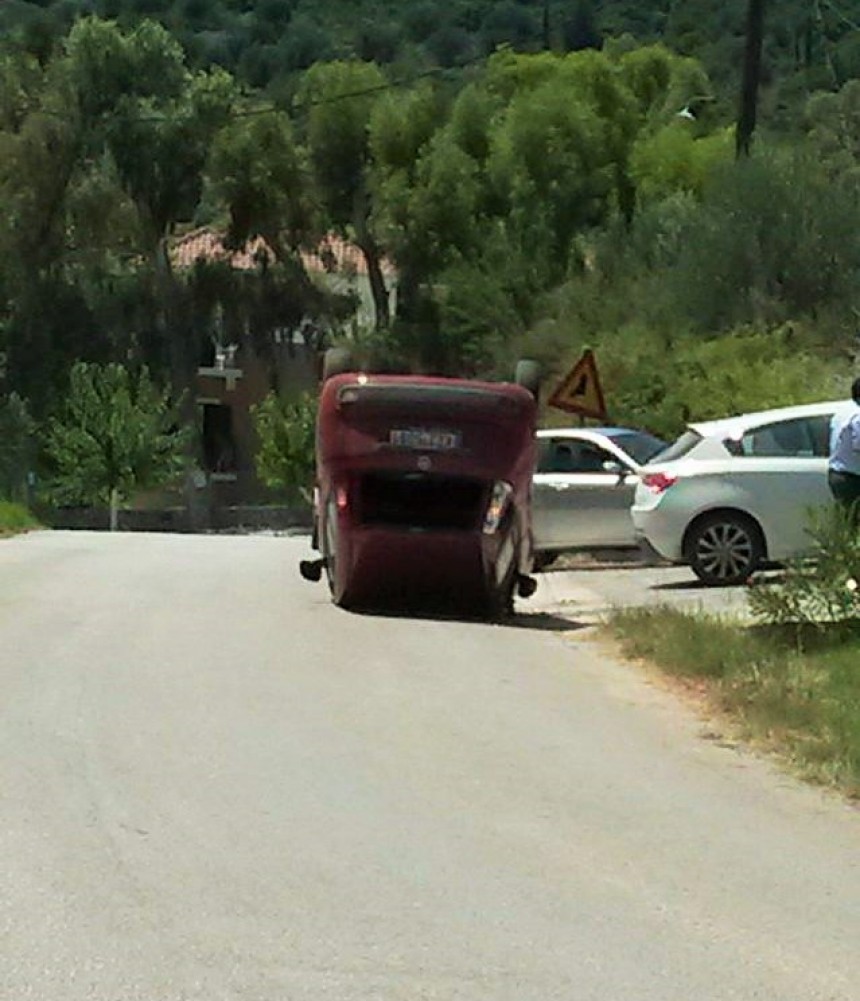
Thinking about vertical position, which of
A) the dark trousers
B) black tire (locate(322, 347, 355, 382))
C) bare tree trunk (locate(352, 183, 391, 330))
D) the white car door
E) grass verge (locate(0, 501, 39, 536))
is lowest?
grass verge (locate(0, 501, 39, 536))

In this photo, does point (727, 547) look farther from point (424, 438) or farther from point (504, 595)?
point (424, 438)

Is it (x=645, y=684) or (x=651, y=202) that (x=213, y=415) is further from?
(x=645, y=684)

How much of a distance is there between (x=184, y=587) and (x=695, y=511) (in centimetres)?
509

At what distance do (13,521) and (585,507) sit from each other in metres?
14.7

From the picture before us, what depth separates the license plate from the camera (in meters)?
17.8

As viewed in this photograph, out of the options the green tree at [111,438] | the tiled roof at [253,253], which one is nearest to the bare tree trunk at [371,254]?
the tiled roof at [253,253]

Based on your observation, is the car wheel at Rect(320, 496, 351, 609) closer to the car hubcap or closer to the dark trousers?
the car hubcap

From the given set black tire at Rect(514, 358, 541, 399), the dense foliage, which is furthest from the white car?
the dense foliage

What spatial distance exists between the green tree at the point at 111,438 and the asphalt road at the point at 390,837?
131ft

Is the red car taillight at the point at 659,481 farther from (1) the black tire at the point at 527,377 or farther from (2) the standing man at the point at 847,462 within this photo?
(2) the standing man at the point at 847,462

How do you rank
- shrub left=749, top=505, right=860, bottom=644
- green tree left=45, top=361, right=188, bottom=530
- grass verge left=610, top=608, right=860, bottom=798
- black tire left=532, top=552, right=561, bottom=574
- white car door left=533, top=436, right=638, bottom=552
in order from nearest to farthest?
grass verge left=610, top=608, right=860, bottom=798 → shrub left=749, top=505, right=860, bottom=644 → white car door left=533, top=436, right=638, bottom=552 → black tire left=532, top=552, right=561, bottom=574 → green tree left=45, top=361, right=188, bottom=530

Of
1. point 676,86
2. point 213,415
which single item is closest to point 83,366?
point 213,415

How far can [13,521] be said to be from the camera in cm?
3506

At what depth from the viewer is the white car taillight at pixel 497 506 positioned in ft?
58.9
